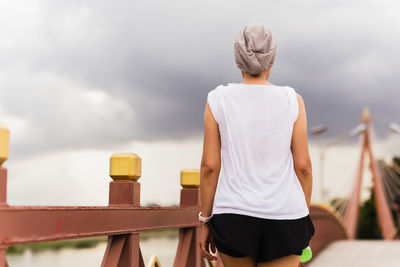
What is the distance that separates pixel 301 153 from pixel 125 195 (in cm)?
166

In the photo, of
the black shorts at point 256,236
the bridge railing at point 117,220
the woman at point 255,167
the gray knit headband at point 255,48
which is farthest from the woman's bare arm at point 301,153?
the bridge railing at point 117,220

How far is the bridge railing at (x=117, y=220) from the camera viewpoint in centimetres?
258

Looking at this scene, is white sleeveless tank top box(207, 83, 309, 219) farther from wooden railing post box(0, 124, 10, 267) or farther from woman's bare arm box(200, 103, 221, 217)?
wooden railing post box(0, 124, 10, 267)

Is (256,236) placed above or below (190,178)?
above

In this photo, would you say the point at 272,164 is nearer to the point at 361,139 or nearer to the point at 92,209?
the point at 92,209

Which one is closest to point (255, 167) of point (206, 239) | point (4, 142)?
point (206, 239)

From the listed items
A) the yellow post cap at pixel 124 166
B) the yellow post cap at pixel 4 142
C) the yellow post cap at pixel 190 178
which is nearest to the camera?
the yellow post cap at pixel 4 142

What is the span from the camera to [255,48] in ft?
9.23

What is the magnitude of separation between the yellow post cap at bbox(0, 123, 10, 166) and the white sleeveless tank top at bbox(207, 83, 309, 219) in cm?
96

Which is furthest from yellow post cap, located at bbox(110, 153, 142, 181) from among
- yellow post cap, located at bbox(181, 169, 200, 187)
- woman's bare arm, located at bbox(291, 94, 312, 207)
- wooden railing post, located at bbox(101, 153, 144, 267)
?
yellow post cap, located at bbox(181, 169, 200, 187)

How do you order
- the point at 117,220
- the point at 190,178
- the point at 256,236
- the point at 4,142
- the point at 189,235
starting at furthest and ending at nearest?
the point at 190,178
the point at 189,235
the point at 117,220
the point at 256,236
the point at 4,142

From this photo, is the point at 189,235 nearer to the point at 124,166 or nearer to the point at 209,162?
the point at 124,166

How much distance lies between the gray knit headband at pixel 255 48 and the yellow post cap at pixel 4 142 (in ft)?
3.78

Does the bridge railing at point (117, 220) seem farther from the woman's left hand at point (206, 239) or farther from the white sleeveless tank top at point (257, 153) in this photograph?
the white sleeveless tank top at point (257, 153)
